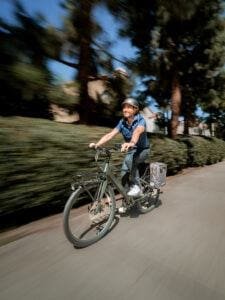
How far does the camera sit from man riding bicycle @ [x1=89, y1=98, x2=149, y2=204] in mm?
4722

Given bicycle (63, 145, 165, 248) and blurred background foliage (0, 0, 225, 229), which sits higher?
blurred background foliage (0, 0, 225, 229)

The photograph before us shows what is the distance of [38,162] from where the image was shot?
14.9ft

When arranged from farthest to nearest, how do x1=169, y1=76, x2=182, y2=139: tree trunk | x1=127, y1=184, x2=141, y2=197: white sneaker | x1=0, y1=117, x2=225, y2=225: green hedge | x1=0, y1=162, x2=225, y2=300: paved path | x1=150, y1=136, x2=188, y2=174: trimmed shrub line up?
1. x1=169, y1=76, x2=182, y2=139: tree trunk
2. x1=150, y1=136, x2=188, y2=174: trimmed shrub
3. x1=127, y1=184, x2=141, y2=197: white sneaker
4. x1=0, y1=117, x2=225, y2=225: green hedge
5. x1=0, y1=162, x2=225, y2=300: paved path

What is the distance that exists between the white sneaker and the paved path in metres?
0.43

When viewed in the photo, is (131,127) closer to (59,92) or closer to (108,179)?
(108,179)

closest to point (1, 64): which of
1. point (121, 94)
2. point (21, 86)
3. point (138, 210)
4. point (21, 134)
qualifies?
point (21, 86)

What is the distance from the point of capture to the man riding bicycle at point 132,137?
15.5ft

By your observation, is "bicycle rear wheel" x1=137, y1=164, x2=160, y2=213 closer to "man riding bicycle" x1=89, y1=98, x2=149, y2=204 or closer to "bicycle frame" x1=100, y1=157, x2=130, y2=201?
"man riding bicycle" x1=89, y1=98, x2=149, y2=204

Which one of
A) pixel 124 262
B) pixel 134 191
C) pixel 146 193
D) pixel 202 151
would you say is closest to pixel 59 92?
pixel 134 191

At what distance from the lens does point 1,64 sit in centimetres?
429

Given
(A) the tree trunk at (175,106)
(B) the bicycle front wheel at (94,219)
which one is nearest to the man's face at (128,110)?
(B) the bicycle front wheel at (94,219)

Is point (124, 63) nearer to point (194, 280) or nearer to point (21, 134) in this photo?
point (21, 134)

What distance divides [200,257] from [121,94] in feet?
17.0

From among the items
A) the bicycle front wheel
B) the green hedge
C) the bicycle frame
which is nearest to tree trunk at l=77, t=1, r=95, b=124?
the green hedge
